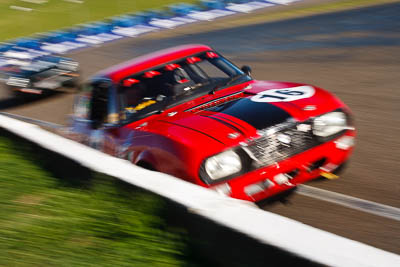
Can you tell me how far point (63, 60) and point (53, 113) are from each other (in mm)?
2283

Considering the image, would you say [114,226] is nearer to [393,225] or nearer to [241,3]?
[393,225]

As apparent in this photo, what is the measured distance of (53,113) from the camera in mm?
11305

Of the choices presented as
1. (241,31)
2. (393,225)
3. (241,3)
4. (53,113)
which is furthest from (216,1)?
Answer: (393,225)

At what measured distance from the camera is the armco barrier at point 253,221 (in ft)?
8.34

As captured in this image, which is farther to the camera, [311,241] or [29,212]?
[29,212]

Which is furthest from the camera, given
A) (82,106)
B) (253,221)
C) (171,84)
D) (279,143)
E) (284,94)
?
(82,106)

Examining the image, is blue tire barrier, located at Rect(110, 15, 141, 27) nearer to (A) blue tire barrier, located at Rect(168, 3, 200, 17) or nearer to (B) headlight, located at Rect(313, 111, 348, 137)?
(A) blue tire barrier, located at Rect(168, 3, 200, 17)

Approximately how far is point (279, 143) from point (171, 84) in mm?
1500

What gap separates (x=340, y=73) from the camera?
35.2ft

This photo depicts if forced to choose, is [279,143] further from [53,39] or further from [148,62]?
[53,39]

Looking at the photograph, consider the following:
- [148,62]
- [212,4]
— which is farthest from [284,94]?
[212,4]

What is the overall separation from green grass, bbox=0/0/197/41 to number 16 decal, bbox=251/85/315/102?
21.0 m

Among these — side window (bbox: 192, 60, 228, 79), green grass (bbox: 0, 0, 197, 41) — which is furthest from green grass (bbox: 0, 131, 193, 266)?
green grass (bbox: 0, 0, 197, 41)

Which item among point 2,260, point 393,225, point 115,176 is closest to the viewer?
point 2,260
